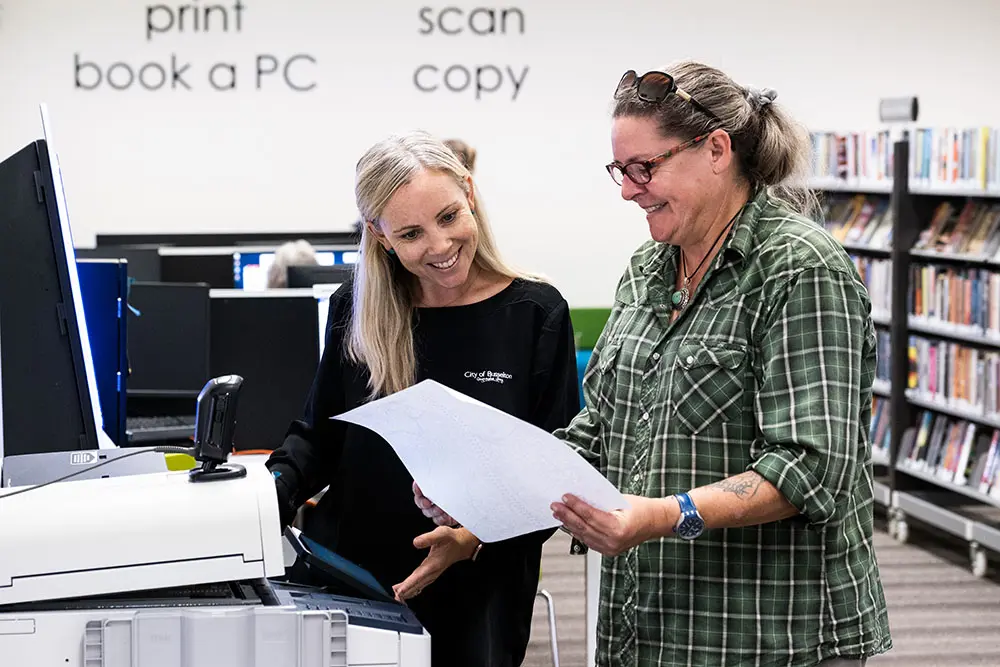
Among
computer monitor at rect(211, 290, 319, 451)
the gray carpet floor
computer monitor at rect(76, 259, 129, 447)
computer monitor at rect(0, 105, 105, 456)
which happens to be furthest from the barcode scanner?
the gray carpet floor

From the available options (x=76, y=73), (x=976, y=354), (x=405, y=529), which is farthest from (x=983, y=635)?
(x=76, y=73)

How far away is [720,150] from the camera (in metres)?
1.57

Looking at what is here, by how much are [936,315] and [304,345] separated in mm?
3406

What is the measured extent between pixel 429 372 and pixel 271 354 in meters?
1.49

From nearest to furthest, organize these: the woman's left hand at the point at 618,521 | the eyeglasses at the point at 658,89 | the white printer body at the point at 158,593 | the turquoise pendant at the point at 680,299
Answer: the white printer body at the point at 158,593 → the woman's left hand at the point at 618,521 → the eyeglasses at the point at 658,89 → the turquoise pendant at the point at 680,299

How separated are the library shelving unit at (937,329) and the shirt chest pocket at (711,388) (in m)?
3.99

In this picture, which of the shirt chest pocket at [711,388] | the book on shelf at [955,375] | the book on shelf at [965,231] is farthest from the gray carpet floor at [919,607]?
the shirt chest pocket at [711,388]

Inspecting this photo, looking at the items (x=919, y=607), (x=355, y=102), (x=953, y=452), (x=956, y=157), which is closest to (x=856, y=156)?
(x=956, y=157)

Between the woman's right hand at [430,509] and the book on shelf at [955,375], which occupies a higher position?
the woman's right hand at [430,509]

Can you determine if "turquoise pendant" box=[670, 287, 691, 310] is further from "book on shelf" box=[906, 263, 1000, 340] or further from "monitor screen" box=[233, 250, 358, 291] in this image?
"book on shelf" box=[906, 263, 1000, 340]

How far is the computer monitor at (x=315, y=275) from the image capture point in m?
3.49

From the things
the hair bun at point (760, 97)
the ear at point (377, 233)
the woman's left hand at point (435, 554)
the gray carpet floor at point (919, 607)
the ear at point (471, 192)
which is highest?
the hair bun at point (760, 97)

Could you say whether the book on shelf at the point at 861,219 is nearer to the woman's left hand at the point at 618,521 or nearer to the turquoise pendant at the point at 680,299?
the turquoise pendant at the point at 680,299

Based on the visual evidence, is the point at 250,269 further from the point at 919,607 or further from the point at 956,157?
the point at 956,157
